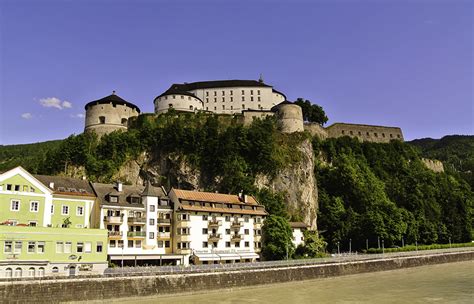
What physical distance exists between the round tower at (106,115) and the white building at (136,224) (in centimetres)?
2908

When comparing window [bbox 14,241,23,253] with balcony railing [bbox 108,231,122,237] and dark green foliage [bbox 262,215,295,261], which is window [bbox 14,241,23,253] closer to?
balcony railing [bbox 108,231,122,237]

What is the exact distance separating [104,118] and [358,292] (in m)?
57.0

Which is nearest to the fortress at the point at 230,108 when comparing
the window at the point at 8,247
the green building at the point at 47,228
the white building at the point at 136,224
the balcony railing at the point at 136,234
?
the white building at the point at 136,224

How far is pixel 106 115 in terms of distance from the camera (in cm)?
7944

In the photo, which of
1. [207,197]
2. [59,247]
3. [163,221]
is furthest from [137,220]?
[207,197]

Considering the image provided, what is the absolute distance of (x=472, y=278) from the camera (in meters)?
50.0

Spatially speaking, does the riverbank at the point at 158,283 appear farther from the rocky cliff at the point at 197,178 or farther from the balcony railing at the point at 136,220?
the rocky cliff at the point at 197,178

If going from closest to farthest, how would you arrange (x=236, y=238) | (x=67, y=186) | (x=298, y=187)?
1. (x=67, y=186)
2. (x=236, y=238)
3. (x=298, y=187)

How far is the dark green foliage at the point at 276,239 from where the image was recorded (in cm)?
5738

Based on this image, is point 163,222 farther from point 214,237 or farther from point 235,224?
point 235,224

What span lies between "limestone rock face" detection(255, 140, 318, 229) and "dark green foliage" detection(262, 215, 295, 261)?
1253 cm

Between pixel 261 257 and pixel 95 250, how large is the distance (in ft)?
81.4

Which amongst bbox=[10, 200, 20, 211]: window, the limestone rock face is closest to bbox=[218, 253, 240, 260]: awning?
the limestone rock face

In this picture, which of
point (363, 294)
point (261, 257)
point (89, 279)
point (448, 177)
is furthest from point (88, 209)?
point (448, 177)
